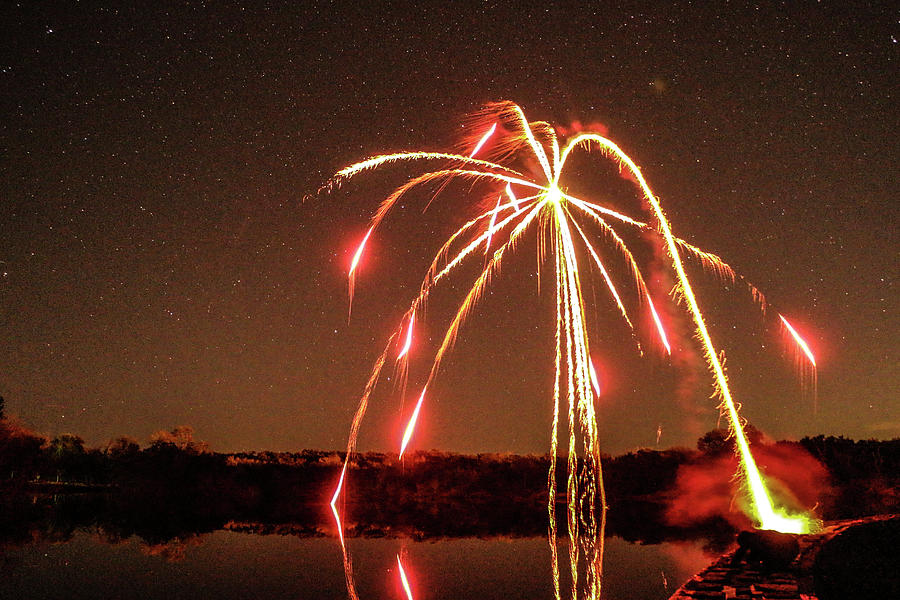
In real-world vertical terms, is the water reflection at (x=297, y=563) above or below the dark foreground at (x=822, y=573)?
below

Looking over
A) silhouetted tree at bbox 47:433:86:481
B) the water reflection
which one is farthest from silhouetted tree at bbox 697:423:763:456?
silhouetted tree at bbox 47:433:86:481

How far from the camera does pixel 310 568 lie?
17.0 meters

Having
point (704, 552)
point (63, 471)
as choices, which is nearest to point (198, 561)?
point (704, 552)

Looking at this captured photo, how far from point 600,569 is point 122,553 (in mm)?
13158

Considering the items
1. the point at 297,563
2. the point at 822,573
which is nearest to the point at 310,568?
the point at 297,563

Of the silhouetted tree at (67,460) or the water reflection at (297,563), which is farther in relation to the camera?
the silhouetted tree at (67,460)

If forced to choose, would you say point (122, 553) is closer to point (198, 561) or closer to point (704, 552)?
point (198, 561)

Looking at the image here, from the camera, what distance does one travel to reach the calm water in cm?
1415

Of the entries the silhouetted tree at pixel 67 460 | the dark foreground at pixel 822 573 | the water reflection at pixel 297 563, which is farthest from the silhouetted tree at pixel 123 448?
the dark foreground at pixel 822 573

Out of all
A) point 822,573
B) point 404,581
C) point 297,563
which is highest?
point 822,573

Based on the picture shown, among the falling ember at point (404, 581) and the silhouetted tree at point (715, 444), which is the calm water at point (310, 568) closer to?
the falling ember at point (404, 581)

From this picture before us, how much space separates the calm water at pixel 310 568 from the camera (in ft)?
46.4

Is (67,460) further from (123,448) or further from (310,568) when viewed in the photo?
(310,568)

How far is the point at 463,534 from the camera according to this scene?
24.9 metres
